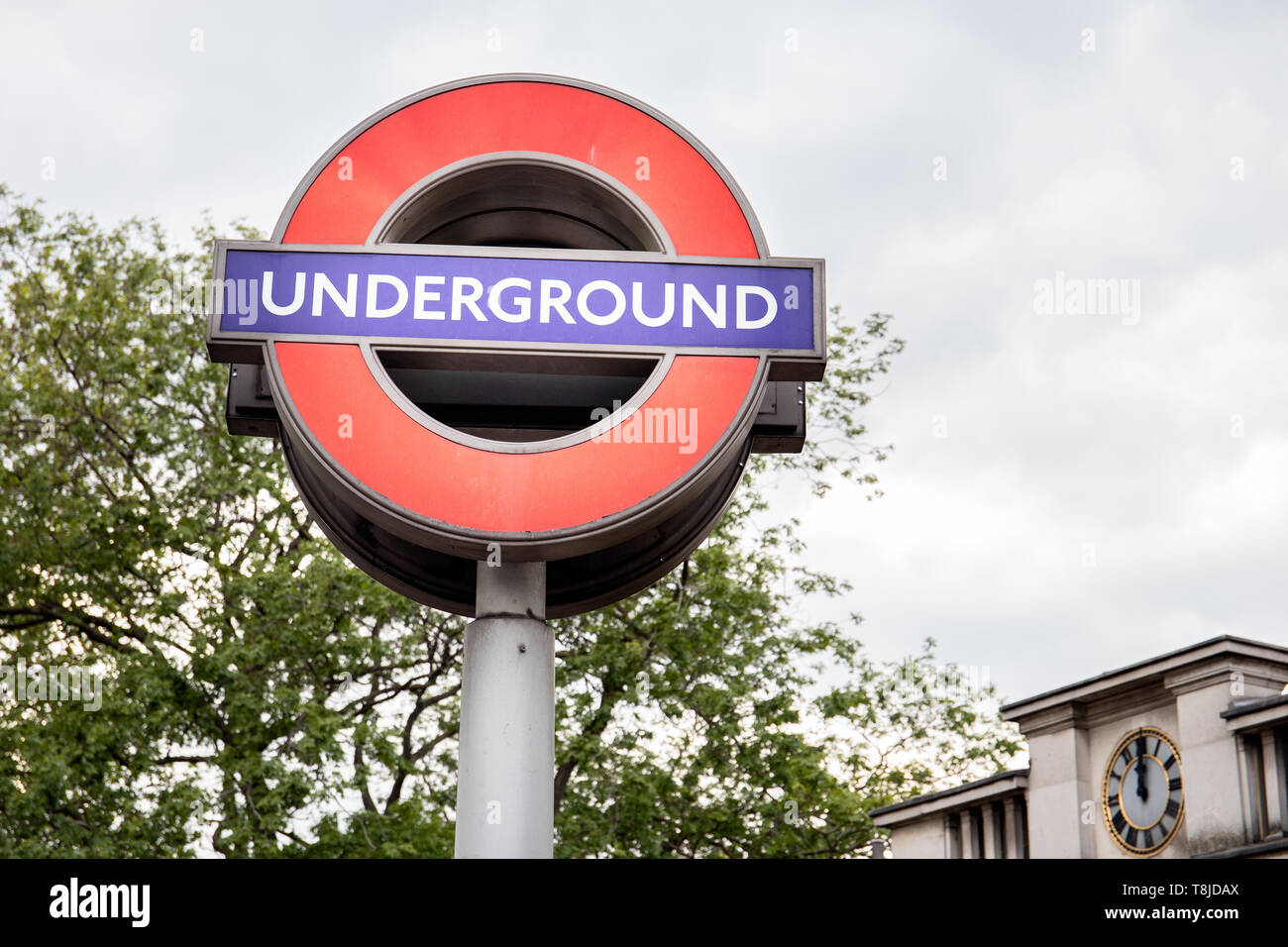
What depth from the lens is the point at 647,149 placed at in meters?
6.50

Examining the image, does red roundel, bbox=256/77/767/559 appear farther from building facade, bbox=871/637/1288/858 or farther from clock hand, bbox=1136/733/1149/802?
clock hand, bbox=1136/733/1149/802

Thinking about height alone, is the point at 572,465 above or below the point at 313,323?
below

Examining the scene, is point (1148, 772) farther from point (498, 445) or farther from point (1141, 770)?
point (498, 445)

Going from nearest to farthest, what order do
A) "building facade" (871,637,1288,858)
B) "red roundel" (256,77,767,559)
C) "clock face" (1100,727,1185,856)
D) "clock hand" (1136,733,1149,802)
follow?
"red roundel" (256,77,767,559) < "building facade" (871,637,1288,858) < "clock face" (1100,727,1185,856) < "clock hand" (1136,733,1149,802)

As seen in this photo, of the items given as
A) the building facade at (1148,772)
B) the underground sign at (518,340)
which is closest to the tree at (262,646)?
the building facade at (1148,772)

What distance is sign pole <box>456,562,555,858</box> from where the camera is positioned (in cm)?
586

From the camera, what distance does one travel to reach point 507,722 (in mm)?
6016

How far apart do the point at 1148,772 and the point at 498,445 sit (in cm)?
1030

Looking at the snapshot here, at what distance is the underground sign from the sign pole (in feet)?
1.17

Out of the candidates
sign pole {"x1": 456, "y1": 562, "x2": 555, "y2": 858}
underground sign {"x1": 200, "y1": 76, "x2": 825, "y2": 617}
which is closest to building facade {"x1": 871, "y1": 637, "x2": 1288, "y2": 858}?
underground sign {"x1": 200, "y1": 76, "x2": 825, "y2": 617}

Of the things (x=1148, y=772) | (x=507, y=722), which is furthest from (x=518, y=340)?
(x=1148, y=772)
